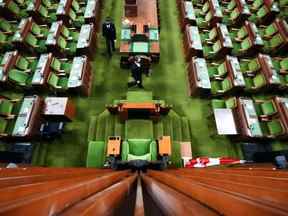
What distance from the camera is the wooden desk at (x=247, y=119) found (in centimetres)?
591

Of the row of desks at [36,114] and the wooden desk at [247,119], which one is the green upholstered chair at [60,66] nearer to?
the row of desks at [36,114]

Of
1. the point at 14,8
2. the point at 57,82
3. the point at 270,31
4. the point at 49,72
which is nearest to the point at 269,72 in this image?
the point at 270,31

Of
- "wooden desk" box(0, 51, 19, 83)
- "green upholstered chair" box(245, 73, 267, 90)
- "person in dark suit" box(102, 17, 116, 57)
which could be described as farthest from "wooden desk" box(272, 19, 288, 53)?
"wooden desk" box(0, 51, 19, 83)

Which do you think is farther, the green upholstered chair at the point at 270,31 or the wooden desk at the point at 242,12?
the wooden desk at the point at 242,12

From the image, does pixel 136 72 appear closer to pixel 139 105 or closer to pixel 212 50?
pixel 139 105

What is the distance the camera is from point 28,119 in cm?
585

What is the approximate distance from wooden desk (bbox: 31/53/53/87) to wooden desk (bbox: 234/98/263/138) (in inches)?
207

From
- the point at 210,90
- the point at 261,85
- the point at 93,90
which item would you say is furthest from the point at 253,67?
the point at 93,90

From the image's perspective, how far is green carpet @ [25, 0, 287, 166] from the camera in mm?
6395

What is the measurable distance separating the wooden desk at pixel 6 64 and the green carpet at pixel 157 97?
6.58 ft

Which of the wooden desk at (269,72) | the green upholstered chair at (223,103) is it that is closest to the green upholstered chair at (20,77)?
the green upholstered chair at (223,103)

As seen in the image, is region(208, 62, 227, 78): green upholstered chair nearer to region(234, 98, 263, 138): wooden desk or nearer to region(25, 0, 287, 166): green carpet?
region(25, 0, 287, 166): green carpet

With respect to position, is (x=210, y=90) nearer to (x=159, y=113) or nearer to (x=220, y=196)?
(x=159, y=113)

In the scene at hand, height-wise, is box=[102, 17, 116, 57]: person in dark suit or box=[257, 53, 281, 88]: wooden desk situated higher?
box=[102, 17, 116, 57]: person in dark suit
